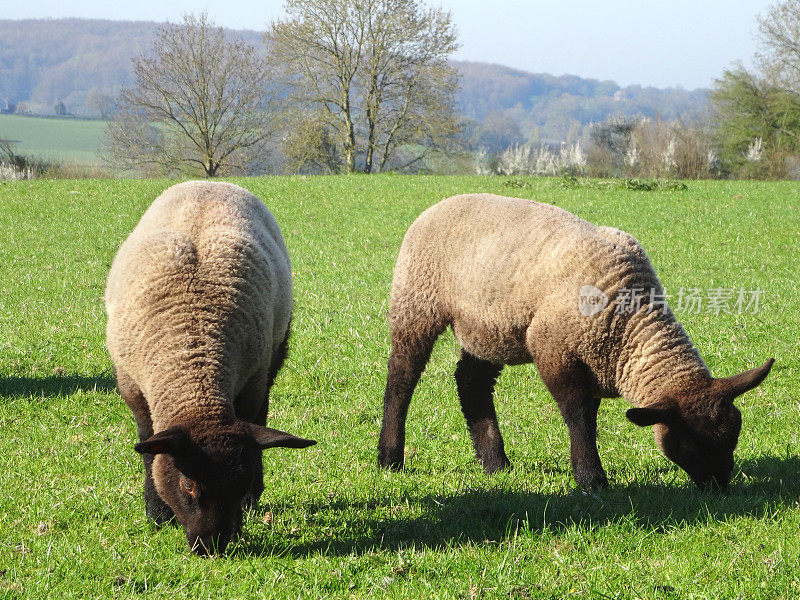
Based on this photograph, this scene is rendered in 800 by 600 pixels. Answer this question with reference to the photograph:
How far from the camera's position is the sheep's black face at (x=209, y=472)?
3.68m

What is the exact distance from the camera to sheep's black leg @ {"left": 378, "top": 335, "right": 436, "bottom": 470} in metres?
5.79

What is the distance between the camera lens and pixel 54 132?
86.0 meters

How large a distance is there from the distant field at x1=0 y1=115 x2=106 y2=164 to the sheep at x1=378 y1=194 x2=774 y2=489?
7156cm

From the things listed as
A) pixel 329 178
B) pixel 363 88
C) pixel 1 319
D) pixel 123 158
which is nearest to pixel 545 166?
pixel 363 88

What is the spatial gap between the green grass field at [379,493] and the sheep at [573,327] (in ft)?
1.09

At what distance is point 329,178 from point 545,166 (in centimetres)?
1554

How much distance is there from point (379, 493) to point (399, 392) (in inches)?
37.4

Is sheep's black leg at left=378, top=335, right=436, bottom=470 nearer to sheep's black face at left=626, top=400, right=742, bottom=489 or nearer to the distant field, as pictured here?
sheep's black face at left=626, top=400, right=742, bottom=489

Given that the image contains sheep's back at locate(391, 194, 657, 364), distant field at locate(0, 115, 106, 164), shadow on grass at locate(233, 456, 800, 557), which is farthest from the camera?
distant field at locate(0, 115, 106, 164)

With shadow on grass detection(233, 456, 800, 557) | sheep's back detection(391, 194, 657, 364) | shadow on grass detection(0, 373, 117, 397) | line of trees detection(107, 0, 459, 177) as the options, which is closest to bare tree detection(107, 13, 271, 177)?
line of trees detection(107, 0, 459, 177)

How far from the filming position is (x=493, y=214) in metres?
5.68

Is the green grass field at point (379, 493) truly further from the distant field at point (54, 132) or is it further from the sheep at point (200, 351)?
the distant field at point (54, 132)

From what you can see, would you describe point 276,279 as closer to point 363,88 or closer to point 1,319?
point 1,319

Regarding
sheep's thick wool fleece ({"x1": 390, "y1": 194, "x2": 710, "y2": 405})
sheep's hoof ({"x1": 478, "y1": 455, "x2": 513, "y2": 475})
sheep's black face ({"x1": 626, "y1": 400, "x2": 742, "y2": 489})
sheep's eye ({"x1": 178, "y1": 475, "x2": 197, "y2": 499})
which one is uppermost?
sheep's thick wool fleece ({"x1": 390, "y1": 194, "x2": 710, "y2": 405})
